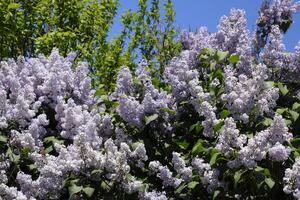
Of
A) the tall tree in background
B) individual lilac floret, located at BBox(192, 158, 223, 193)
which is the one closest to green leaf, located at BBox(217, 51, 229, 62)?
individual lilac floret, located at BBox(192, 158, 223, 193)

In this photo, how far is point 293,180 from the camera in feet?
14.2

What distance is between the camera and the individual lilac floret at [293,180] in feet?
14.0

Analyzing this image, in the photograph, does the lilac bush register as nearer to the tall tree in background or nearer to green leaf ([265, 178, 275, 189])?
green leaf ([265, 178, 275, 189])

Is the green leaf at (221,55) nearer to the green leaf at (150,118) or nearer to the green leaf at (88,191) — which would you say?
the green leaf at (150,118)

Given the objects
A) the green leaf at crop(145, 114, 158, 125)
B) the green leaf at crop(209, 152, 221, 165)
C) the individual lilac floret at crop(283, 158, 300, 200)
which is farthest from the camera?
the green leaf at crop(145, 114, 158, 125)

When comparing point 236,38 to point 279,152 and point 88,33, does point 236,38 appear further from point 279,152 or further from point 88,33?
point 88,33


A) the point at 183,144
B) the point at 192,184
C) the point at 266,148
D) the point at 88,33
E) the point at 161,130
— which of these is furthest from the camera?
the point at 88,33

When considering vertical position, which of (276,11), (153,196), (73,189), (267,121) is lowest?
(73,189)

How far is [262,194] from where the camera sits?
4707 millimetres

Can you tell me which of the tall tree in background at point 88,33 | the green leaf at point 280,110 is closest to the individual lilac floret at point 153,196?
the green leaf at point 280,110

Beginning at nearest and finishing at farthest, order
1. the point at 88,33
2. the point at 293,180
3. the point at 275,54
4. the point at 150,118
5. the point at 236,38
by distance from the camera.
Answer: the point at 293,180 < the point at 150,118 < the point at 275,54 < the point at 236,38 < the point at 88,33

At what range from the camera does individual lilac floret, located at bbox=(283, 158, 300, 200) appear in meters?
4.27

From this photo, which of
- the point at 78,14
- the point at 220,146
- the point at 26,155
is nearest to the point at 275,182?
the point at 220,146

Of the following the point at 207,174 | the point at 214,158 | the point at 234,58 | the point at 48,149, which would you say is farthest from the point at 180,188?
the point at 234,58
